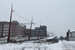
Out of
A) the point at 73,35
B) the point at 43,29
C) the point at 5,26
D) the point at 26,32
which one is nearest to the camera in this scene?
the point at 5,26

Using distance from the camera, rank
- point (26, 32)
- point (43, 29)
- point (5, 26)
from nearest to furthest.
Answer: point (5, 26), point (26, 32), point (43, 29)

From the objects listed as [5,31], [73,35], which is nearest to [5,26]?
[5,31]

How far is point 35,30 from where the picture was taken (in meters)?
190

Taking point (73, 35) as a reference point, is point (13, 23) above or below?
above

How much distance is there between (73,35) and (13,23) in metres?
56.7

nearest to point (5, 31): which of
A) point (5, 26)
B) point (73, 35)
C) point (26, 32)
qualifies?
point (5, 26)

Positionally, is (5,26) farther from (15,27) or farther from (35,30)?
(35,30)

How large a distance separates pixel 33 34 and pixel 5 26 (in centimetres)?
7195

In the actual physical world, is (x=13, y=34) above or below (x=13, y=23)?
below

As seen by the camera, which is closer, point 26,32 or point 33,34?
point 26,32

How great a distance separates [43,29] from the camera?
182750 mm

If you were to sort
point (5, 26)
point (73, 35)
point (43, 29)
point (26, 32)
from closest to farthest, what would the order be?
point (5, 26) < point (73, 35) < point (26, 32) < point (43, 29)

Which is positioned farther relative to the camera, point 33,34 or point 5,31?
point 33,34

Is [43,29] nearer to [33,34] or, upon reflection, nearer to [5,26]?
[33,34]
